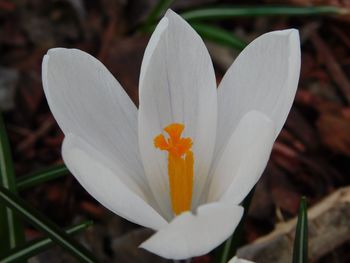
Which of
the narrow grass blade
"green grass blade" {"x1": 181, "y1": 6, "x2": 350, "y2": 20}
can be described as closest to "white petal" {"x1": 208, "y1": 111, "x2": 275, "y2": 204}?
"green grass blade" {"x1": 181, "y1": 6, "x2": 350, "y2": 20}

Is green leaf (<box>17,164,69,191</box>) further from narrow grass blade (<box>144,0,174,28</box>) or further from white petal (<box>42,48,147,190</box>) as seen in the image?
narrow grass blade (<box>144,0,174,28</box>)

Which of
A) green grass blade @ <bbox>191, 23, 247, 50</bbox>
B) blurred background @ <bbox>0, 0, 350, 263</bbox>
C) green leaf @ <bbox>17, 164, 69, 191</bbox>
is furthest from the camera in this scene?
green grass blade @ <bbox>191, 23, 247, 50</bbox>

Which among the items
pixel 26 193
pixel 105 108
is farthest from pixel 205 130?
pixel 26 193

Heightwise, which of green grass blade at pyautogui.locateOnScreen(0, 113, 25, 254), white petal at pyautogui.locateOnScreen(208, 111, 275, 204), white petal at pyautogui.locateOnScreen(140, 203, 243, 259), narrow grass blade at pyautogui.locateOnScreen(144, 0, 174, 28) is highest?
narrow grass blade at pyautogui.locateOnScreen(144, 0, 174, 28)

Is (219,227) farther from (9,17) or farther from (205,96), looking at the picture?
(9,17)

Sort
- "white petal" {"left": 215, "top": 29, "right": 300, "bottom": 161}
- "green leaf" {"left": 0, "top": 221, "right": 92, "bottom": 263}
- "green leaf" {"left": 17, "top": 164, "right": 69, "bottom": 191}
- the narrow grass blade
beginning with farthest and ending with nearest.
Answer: the narrow grass blade, "green leaf" {"left": 17, "top": 164, "right": 69, "bottom": 191}, "green leaf" {"left": 0, "top": 221, "right": 92, "bottom": 263}, "white petal" {"left": 215, "top": 29, "right": 300, "bottom": 161}

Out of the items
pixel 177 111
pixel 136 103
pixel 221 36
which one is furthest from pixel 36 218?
pixel 221 36

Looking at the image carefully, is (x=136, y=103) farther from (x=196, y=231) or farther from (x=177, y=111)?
(x=196, y=231)
